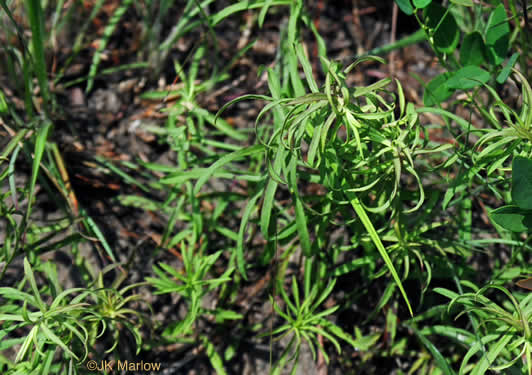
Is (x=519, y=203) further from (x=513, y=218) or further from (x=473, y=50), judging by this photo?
(x=473, y=50)

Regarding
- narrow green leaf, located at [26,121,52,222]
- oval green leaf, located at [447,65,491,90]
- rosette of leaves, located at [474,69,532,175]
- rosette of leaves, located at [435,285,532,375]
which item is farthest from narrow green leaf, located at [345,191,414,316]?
narrow green leaf, located at [26,121,52,222]

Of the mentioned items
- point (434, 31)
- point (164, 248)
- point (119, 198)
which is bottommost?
point (164, 248)

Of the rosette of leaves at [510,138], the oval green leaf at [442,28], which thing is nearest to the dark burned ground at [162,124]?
the oval green leaf at [442,28]

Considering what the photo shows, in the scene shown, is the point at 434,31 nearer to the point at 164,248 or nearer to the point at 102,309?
the point at 164,248

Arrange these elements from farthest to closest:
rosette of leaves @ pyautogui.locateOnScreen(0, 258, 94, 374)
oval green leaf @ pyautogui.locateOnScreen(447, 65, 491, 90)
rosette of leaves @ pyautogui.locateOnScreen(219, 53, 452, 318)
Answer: oval green leaf @ pyautogui.locateOnScreen(447, 65, 491, 90)
rosette of leaves @ pyautogui.locateOnScreen(0, 258, 94, 374)
rosette of leaves @ pyautogui.locateOnScreen(219, 53, 452, 318)

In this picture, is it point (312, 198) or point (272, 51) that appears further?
point (272, 51)

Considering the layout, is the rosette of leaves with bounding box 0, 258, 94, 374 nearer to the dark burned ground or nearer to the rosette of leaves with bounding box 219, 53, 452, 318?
the dark burned ground

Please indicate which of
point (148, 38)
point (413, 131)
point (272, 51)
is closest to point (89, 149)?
point (148, 38)
